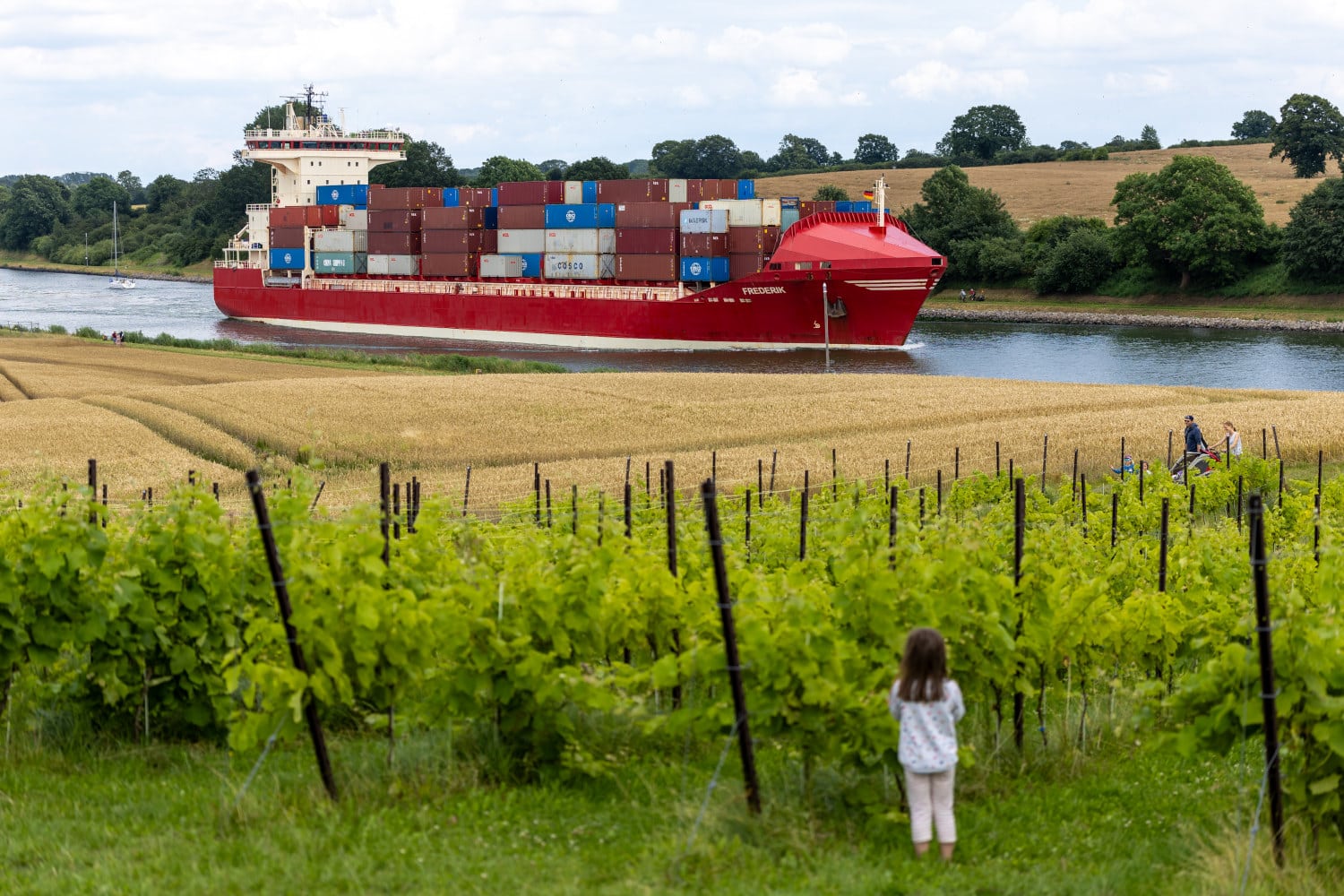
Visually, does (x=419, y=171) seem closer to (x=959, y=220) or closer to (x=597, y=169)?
(x=597, y=169)

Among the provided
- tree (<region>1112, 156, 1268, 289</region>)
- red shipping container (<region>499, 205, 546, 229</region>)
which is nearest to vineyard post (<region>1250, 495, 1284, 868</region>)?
red shipping container (<region>499, 205, 546, 229</region>)

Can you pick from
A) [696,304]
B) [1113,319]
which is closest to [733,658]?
[696,304]

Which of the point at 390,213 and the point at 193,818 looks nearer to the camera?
the point at 193,818

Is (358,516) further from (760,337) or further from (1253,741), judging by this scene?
(760,337)

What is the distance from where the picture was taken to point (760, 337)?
181 ft

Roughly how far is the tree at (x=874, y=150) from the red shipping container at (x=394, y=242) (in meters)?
99.6

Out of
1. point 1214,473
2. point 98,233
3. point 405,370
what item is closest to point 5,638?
point 1214,473

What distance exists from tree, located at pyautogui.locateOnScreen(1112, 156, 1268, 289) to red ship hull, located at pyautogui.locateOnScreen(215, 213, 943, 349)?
26.6 metres

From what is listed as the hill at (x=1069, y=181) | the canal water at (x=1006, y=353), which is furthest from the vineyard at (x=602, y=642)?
the hill at (x=1069, y=181)

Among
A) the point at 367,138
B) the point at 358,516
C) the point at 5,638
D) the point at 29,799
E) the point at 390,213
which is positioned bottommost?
the point at 29,799

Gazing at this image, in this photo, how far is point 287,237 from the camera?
75.0 meters

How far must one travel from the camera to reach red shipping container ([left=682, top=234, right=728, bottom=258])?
56.5 metres

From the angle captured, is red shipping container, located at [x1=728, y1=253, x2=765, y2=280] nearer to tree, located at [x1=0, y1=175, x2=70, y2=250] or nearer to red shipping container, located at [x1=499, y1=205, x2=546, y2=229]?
red shipping container, located at [x1=499, y1=205, x2=546, y2=229]

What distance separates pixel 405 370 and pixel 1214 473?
32646 mm
